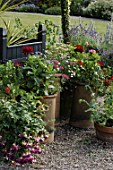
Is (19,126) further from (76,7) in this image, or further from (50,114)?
(76,7)

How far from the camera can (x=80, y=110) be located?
452cm

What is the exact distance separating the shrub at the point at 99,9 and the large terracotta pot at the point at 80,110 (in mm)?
12931

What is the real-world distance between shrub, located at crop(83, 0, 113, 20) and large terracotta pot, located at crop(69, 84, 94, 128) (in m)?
12.9

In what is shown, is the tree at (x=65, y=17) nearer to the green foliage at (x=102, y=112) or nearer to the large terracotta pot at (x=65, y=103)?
the large terracotta pot at (x=65, y=103)

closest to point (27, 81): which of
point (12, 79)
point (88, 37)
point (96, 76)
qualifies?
point (12, 79)

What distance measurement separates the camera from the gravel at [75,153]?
11.9ft

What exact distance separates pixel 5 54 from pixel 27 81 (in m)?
0.95

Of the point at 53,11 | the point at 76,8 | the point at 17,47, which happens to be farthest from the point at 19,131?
the point at 76,8

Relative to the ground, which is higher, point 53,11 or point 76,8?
point 76,8

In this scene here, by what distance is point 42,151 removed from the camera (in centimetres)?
384

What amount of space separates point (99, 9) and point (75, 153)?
14188mm

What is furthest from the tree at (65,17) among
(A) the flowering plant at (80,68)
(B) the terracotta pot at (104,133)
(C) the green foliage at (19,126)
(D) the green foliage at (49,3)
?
(D) the green foliage at (49,3)

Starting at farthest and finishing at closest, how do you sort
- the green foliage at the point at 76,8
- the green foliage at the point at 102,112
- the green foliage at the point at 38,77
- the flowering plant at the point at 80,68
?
the green foliage at the point at 76,8
the flowering plant at the point at 80,68
the green foliage at the point at 102,112
the green foliage at the point at 38,77

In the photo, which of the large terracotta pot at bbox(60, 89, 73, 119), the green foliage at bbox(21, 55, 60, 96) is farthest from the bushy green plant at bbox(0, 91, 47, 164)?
the large terracotta pot at bbox(60, 89, 73, 119)
